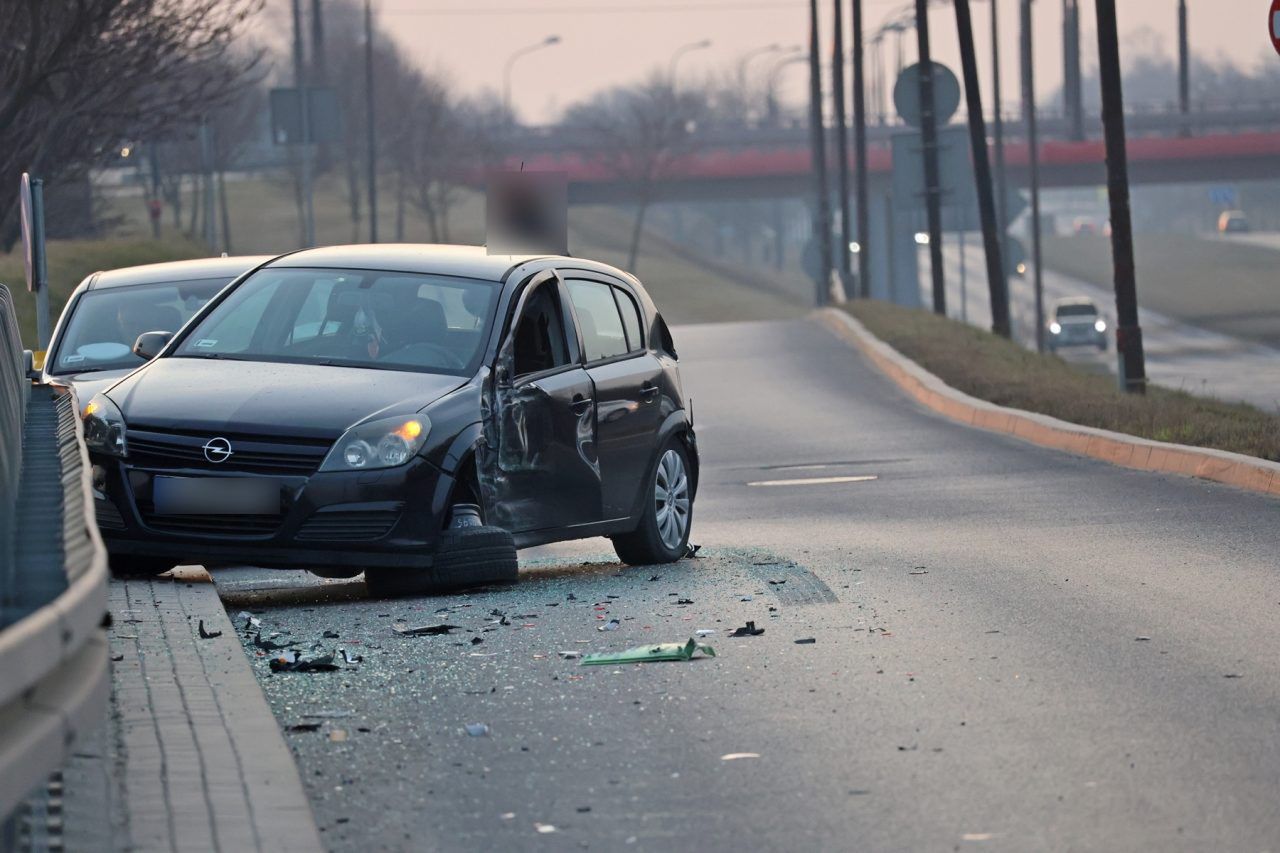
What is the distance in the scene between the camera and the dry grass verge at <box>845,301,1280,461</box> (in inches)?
667

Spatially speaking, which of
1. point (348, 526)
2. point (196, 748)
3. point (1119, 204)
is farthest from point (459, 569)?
point (1119, 204)

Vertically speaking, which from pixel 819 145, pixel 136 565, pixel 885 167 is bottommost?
pixel 136 565

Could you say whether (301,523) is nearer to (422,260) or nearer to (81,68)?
(422,260)

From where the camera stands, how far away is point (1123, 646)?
805 cm

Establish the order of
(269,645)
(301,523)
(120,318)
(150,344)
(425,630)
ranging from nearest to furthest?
(269,645)
(425,630)
(301,523)
(150,344)
(120,318)

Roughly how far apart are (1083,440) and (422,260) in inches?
331

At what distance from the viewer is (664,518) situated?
38.8ft

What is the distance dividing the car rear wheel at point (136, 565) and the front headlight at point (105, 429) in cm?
46

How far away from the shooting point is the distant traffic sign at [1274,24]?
14.9 meters

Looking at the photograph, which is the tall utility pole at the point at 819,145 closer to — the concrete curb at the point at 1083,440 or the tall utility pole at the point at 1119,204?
the concrete curb at the point at 1083,440

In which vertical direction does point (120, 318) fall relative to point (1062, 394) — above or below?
above

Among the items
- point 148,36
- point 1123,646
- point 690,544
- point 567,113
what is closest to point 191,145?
point 148,36

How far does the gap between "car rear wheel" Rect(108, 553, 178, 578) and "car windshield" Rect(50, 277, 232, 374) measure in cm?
385

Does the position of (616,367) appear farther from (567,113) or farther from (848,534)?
(567,113)
